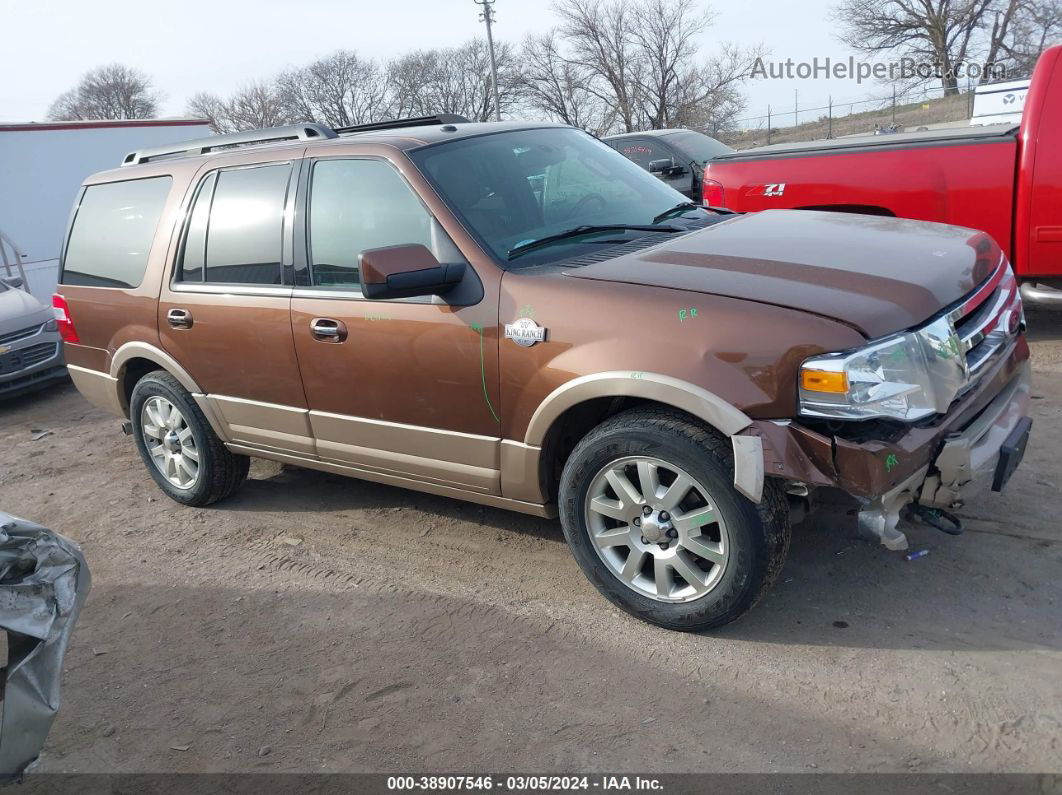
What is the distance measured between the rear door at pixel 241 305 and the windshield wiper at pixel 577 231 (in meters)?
1.23

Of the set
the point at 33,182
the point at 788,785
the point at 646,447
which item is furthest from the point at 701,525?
the point at 33,182

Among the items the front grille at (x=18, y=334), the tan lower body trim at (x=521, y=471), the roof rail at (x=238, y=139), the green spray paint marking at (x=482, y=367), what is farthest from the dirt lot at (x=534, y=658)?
the front grille at (x=18, y=334)

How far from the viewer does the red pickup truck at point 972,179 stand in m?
6.02

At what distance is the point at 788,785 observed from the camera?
2680 mm

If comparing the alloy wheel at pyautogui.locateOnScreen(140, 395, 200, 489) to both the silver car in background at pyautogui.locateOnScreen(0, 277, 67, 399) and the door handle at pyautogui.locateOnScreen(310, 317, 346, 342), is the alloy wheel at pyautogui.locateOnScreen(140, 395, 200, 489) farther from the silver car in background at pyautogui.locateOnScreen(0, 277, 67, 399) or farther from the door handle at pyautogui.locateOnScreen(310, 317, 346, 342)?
the silver car in background at pyautogui.locateOnScreen(0, 277, 67, 399)

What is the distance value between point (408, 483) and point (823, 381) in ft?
6.81

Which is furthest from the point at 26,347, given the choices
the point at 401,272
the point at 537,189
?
the point at 401,272

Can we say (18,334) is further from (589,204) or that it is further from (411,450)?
(589,204)

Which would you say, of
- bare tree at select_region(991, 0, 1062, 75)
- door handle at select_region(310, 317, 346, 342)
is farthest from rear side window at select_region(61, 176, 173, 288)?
bare tree at select_region(991, 0, 1062, 75)

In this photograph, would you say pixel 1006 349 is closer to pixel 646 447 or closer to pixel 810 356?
pixel 810 356

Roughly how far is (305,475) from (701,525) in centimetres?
Result: 326

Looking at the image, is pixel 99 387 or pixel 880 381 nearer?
pixel 880 381

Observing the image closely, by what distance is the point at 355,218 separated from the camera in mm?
4191

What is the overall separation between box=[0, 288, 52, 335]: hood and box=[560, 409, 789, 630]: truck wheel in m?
7.42
